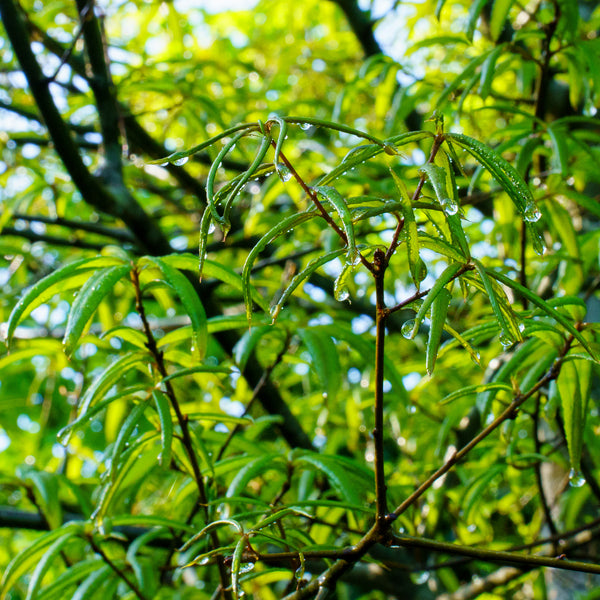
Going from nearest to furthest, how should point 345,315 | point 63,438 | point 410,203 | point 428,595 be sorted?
point 410,203
point 63,438
point 428,595
point 345,315

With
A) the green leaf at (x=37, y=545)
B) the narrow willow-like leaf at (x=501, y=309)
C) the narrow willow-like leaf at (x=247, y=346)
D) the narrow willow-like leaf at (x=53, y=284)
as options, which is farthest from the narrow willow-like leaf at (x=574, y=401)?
the green leaf at (x=37, y=545)

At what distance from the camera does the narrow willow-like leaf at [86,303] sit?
68 cm

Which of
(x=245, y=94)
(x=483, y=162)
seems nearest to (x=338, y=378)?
(x=483, y=162)

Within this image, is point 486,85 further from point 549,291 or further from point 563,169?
point 549,291

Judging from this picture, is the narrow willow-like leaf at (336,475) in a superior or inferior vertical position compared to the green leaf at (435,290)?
inferior

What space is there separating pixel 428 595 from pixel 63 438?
1.03m

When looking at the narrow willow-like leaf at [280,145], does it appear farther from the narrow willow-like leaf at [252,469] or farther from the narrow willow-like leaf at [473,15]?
the narrow willow-like leaf at [473,15]

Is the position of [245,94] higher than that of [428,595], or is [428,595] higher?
[245,94]

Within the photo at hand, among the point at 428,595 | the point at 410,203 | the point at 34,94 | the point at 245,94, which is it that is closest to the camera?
the point at 410,203

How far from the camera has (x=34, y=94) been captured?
1.33 meters

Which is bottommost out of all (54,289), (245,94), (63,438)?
(63,438)

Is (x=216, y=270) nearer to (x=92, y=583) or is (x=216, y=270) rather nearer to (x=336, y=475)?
(x=336, y=475)

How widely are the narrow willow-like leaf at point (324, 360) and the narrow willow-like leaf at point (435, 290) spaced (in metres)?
0.46

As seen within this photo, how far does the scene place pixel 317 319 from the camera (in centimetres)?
167
